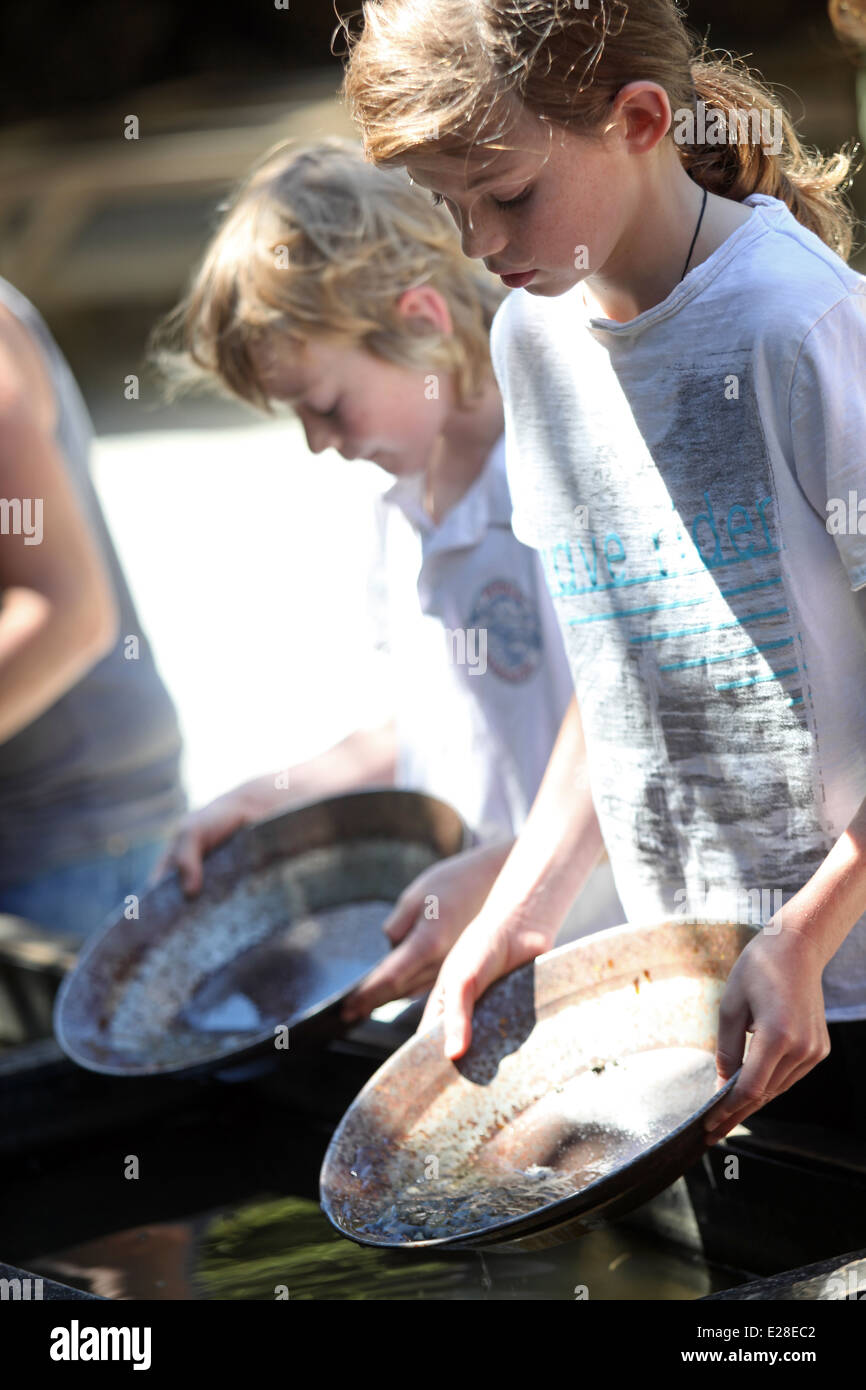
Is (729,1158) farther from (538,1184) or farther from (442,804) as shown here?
(442,804)

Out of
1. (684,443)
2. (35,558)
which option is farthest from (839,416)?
(35,558)

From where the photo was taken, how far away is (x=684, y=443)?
1.00m

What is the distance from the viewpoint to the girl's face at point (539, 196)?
925 mm

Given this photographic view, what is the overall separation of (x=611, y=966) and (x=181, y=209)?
665 centimetres

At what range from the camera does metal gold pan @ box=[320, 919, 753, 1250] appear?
3.38 ft

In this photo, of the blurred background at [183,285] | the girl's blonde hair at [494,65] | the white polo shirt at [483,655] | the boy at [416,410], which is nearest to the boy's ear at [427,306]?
the boy at [416,410]

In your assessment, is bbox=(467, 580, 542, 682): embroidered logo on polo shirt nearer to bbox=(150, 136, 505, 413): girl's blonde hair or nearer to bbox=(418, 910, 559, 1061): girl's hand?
bbox=(150, 136, 505, 413): girl's blonde hair

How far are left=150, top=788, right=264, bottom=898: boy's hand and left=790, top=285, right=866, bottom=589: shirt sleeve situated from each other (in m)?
0.92

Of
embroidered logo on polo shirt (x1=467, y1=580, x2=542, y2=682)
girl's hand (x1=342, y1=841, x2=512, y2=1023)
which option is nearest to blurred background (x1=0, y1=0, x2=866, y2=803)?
embroidered logo on polo shirt (x1=467, y1=580, x2=542, y2=682)

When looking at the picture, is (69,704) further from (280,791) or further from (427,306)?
(427,306)

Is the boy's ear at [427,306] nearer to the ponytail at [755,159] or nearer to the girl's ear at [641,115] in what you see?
the ponytail at [755,159]

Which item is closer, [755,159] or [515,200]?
[515,200]

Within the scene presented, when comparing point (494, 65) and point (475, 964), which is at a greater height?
point (494, 65)

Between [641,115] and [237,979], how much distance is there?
0.99 m
